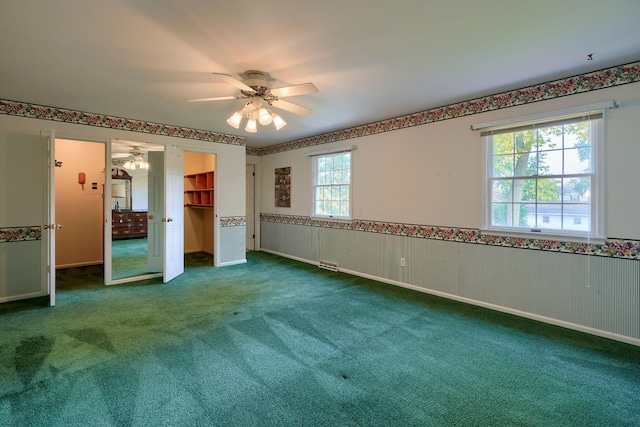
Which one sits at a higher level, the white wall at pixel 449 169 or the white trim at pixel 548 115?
the white trim at pixel 548 115

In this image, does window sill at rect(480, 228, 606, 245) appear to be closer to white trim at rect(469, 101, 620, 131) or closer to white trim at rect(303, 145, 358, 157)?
white trim at rect(469, 101, 620, 131)

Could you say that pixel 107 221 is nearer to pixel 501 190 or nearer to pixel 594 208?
pixel 501 190

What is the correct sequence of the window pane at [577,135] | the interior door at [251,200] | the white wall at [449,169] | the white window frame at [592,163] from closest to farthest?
the white wall at [449,169], the white window frame at [592,163], the window pane at [577,135], the interior door at [251,200]

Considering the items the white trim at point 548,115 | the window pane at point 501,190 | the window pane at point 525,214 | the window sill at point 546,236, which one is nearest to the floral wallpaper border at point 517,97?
the white trim at point 548,115

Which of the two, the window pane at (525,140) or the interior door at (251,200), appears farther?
the interior door at (251,200)

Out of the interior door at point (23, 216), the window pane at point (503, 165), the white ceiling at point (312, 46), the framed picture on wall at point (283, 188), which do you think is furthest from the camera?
the framed picture on wall at point (283, 188)

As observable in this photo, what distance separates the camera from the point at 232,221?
5941 mm

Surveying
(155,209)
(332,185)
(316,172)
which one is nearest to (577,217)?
(332,185)

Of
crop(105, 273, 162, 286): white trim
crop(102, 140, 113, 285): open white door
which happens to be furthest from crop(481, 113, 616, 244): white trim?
crop(102, 140, 113, 285): open white door

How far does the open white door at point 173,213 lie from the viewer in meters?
4.64

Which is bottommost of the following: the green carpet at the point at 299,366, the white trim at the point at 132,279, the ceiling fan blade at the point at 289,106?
the green carpet at the point at 299,366

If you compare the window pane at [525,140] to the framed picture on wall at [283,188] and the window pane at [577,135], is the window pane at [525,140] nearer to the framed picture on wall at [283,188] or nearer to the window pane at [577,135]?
the window pane at [577,135]

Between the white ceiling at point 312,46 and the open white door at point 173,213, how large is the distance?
1.19 m

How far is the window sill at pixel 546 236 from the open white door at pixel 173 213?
4373mm
